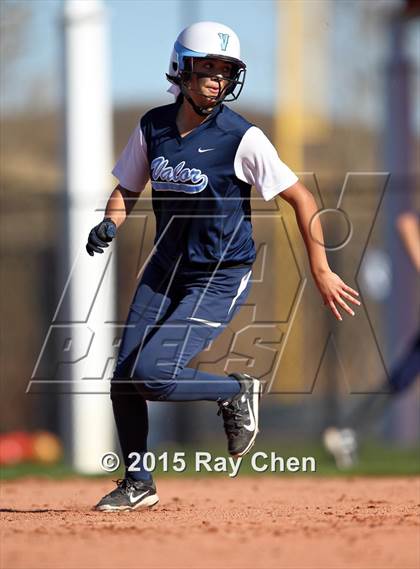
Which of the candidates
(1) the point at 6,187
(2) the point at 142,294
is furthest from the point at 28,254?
(2) the point at 142,294

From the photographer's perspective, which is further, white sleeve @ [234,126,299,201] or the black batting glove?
the black batting glove

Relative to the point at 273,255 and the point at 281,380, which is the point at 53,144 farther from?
the point at 281,380

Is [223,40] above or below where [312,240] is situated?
above

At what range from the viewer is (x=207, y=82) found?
670cm

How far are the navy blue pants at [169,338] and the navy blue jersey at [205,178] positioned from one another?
12 centimetres

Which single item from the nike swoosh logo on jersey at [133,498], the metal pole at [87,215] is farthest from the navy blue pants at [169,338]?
the metal pole at [87,215]

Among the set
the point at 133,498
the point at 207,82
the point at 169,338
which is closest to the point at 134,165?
the point at 207,82

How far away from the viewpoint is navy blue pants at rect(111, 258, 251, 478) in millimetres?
6645

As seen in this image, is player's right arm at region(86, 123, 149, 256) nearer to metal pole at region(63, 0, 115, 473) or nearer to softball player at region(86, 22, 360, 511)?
softball player at region(86, 22, 360, 511)

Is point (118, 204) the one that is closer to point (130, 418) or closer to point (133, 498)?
point (130, 418)

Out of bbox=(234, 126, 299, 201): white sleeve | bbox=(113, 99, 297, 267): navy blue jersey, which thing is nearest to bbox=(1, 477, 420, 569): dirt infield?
bbox=(113, 99, 297, 267): navy blue jersey

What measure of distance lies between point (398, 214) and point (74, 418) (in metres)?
4.32

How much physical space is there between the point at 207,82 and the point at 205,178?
0.54m

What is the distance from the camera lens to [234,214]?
6766 millimetres
